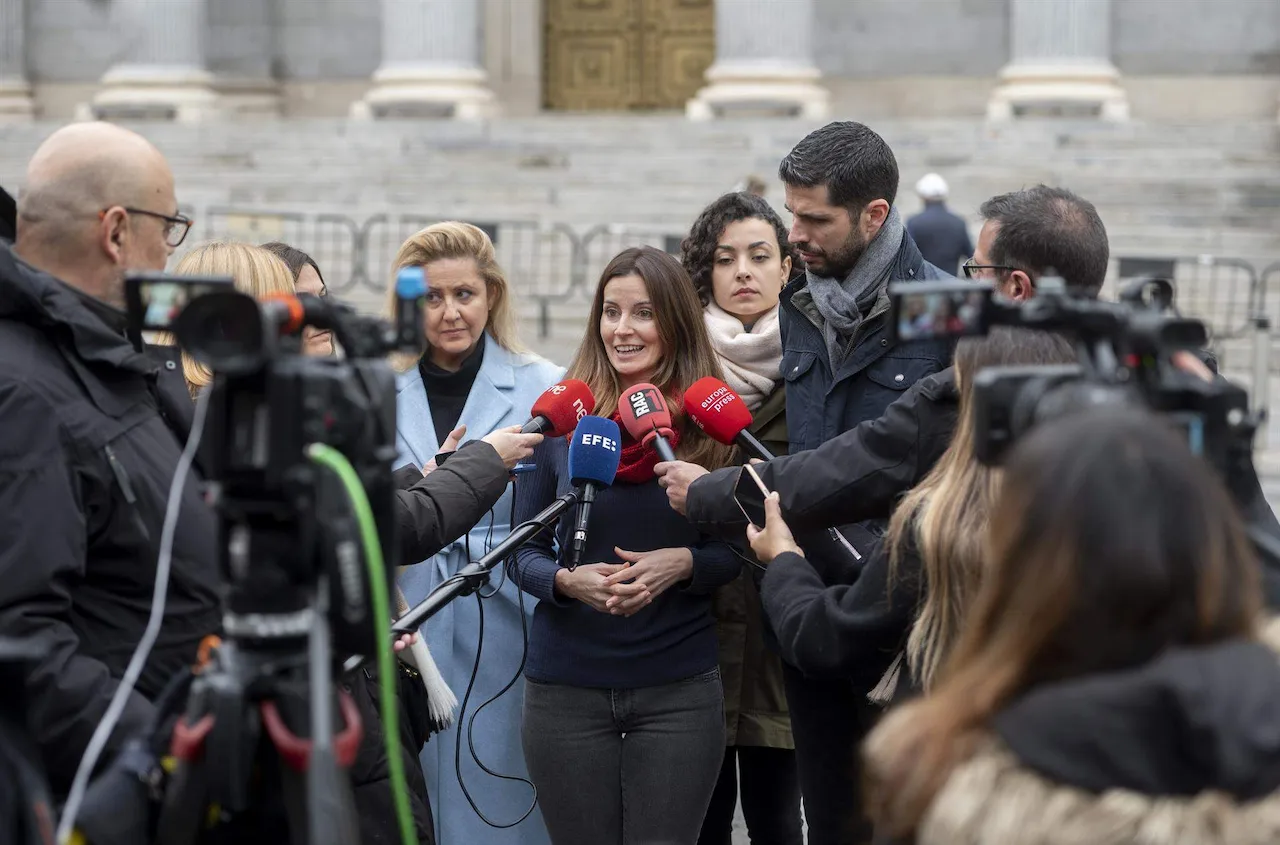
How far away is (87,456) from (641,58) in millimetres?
18416

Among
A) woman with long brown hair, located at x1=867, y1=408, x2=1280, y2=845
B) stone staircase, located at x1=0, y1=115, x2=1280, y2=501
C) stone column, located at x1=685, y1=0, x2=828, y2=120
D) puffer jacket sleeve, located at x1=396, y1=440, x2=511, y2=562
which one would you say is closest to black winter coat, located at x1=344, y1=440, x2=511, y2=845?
puffer jacket sleeve, located at x1=396, y1=440, x2=511, y2=562

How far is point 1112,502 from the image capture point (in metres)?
2.01

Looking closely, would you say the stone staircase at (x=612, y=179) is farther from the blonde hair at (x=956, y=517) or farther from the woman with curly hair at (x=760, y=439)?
the blonde hair at (x=956, y=517)

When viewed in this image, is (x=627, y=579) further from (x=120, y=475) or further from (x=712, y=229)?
(x=120, y=475)

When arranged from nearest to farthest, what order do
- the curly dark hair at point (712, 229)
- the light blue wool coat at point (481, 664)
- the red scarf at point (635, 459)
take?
the red scarf at point (635, 459) → the light blue wool coat at point (481, 664) → the curly dark hair at point (712, 229)

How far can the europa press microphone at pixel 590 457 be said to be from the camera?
408cm

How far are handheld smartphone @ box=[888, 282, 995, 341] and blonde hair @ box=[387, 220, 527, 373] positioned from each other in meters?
2.32

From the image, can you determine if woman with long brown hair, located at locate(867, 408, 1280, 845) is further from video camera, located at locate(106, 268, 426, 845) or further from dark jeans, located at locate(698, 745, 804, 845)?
dark jeans, located at locate(698, 745, 804, 845)

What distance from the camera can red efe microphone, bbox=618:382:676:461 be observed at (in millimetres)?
4219

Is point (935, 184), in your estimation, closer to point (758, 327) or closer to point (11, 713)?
point (758, 327)

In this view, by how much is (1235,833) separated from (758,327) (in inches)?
125

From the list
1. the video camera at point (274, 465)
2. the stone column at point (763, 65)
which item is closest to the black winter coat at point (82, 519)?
the video camera at point (274, 465)

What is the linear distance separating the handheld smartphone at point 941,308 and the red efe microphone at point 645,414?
5.10ft

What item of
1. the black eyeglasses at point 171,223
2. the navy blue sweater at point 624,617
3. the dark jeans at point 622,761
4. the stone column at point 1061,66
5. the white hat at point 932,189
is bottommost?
the dark jeans at point 622,761
